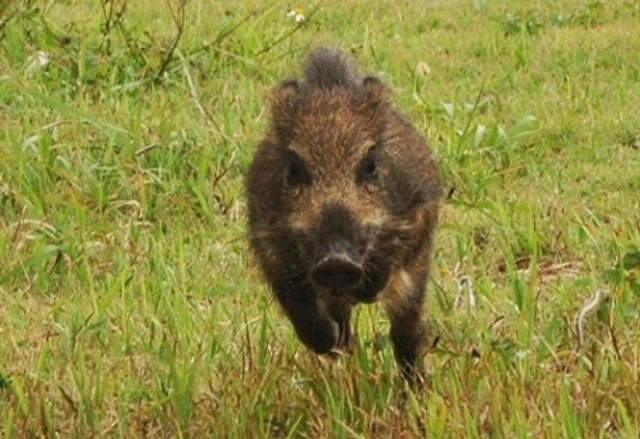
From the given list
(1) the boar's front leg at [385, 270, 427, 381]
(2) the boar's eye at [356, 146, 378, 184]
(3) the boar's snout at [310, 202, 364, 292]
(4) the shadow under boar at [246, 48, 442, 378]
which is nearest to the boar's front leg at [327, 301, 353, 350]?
(4) the shadow under boar at [246, 48, 442, 378]

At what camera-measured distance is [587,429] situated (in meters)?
4.23

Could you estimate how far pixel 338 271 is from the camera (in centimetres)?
394

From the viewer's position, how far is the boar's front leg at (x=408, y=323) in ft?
15.7

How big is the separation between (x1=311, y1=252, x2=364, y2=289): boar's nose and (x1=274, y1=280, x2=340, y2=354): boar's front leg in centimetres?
55

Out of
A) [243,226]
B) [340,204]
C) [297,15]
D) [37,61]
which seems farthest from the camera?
[297,15]

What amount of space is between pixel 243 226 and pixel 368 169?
2067 millimetres

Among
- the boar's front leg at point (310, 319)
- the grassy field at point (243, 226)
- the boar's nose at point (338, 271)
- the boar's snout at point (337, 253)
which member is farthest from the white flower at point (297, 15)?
the boar's nose at point (338, 271)

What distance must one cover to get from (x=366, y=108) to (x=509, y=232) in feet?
5.39

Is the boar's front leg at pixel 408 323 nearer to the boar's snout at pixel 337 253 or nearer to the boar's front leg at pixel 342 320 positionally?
the boar's front leg at pixel 342 320

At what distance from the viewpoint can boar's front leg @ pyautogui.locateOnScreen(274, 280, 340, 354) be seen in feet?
14.9

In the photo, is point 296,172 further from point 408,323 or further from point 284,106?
point 408,323

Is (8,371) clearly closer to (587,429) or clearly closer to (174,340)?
(174,340)

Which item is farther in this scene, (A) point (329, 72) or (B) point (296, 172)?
(A) point (329, 72)

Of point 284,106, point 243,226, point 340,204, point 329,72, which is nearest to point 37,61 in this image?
point 243,226
